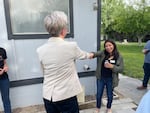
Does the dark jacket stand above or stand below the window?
below

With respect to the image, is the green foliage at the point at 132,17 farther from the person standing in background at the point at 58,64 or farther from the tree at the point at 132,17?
the person standing in background at the point at 58,64

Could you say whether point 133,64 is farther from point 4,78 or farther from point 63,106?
point 63,106

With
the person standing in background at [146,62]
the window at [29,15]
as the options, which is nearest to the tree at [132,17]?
the person standing in background at [146,62]

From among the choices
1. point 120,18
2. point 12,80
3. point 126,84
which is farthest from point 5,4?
point 120,18

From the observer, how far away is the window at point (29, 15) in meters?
3.47

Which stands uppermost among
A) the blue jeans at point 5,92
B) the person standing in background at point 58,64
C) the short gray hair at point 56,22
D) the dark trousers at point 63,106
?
the short gray hair at point 56,22

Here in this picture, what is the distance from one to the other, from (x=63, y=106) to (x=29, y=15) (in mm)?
2214

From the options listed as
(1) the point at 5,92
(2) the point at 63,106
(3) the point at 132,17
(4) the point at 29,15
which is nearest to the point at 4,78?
(1) the point at 5,92

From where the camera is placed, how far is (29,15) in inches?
142

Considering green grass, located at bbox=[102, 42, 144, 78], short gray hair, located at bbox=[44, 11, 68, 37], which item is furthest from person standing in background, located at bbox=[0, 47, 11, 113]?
green grass, located at bbox=[102, 42, 144, 78]

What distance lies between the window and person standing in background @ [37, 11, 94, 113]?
185cm

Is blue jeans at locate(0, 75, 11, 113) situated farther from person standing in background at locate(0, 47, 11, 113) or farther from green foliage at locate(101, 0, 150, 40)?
green foliage at locate(101, 0, 150, 40)

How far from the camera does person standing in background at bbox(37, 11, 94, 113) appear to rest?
1.78m

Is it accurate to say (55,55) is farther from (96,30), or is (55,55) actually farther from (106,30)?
(106,30)
